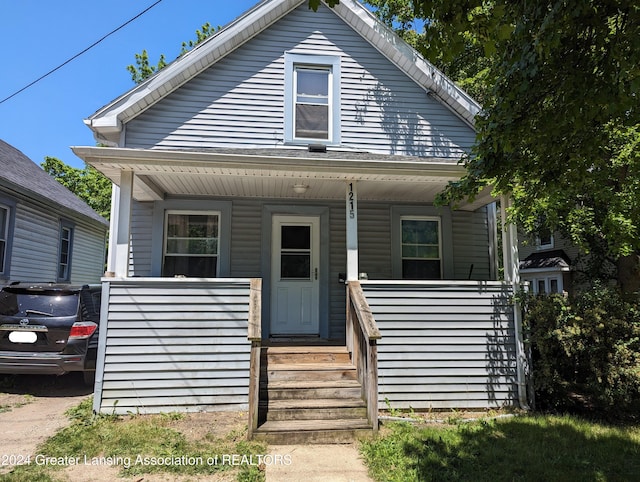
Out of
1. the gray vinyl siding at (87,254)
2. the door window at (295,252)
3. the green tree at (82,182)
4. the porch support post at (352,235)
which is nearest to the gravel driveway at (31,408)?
the door window at (295,252)

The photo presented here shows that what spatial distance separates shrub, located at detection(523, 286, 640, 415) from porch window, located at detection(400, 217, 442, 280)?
6.62 feet

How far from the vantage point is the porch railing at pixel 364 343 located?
15.5 ft

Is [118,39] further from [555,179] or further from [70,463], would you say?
[555,179]

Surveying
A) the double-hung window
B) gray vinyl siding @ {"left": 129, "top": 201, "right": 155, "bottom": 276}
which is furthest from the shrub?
the double-hung window

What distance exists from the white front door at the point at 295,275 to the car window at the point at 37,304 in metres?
3.10

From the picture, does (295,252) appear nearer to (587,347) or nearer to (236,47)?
(236,47)

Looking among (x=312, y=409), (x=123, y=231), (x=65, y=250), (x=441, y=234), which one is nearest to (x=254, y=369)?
(x=312, y=409)

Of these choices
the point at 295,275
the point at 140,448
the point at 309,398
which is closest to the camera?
the point at 140,448

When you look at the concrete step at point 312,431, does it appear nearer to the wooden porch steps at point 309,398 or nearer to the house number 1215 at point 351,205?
the wooden porch steps at point 309,398

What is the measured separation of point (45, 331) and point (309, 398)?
12.9ft

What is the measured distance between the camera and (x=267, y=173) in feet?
18.7

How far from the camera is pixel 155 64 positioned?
22656mm

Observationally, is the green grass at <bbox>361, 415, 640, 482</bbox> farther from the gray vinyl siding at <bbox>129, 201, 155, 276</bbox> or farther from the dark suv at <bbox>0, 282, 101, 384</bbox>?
the gray vinyl siding at <bbox>129, 201, 155, 276</bbox>

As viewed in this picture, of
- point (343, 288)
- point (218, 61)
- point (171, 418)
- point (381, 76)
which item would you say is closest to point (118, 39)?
point (218, 61)
